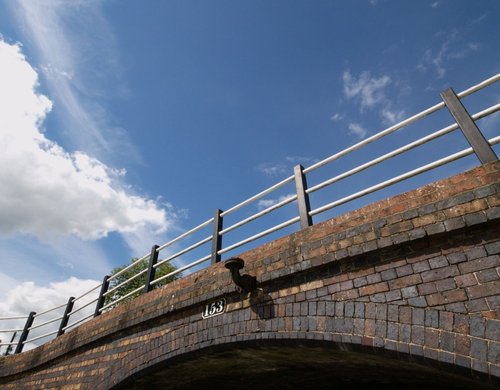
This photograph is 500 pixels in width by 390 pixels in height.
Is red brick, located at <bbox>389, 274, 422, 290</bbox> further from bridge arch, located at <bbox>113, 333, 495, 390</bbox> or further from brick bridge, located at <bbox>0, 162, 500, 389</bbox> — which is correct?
bridge arch, located at <bbox>113, 333, 495, 390</bbox>

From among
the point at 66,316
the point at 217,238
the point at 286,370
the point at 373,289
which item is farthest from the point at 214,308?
the point at 66,316

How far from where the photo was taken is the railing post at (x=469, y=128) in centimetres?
282

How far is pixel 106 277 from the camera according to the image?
737 centimetres

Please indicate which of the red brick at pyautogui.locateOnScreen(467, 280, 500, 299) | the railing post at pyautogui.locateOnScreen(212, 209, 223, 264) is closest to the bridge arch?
the red brick at pyautogui.locateOnScreen(467, 280, 500, 299)

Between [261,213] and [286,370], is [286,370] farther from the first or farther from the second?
[261,213]

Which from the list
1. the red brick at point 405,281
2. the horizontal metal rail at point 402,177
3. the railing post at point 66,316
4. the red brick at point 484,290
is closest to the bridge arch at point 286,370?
the red brick at point 405,281

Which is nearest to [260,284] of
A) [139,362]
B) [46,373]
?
[139,362]

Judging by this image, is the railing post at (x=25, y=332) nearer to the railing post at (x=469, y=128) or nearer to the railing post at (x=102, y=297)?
the railing post at (x=102, y=297)

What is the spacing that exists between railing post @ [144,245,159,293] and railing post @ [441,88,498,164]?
5194mm

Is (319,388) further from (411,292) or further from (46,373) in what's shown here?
(46,373)

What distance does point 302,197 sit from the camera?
403 centimetres

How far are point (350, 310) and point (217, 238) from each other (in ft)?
8.19

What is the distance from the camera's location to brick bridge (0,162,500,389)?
7.89 ft

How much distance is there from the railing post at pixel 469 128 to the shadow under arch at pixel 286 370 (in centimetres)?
193
